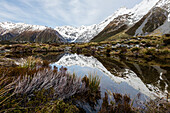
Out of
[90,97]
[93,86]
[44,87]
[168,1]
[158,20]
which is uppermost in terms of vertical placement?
[168,1]

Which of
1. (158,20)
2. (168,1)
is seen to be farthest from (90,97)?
(168,1)

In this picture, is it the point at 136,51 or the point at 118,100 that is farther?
the point at 136,51

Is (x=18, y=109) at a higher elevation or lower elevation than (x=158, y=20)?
lower

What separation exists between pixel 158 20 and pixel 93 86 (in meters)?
208

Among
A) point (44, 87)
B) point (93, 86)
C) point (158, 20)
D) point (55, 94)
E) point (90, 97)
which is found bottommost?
point (90, 97)

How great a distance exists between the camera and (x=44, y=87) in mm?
3355

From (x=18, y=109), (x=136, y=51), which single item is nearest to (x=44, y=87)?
(x=18, y=109)

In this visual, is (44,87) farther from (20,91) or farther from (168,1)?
(168,1)

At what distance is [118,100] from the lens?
3.48 meters

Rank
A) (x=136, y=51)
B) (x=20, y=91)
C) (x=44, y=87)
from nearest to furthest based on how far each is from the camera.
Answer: (x=20, y=91) < (x=44, y=87) < (x=136, y=51)

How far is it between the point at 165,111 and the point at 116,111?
1.28m

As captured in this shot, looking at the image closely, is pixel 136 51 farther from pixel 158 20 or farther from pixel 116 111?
pixel 158 20

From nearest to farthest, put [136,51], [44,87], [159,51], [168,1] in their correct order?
[44,87] → [159,51] → [136,51] → [168,1]

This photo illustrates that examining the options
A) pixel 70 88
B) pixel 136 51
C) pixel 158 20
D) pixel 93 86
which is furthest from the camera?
pixel 158 20
